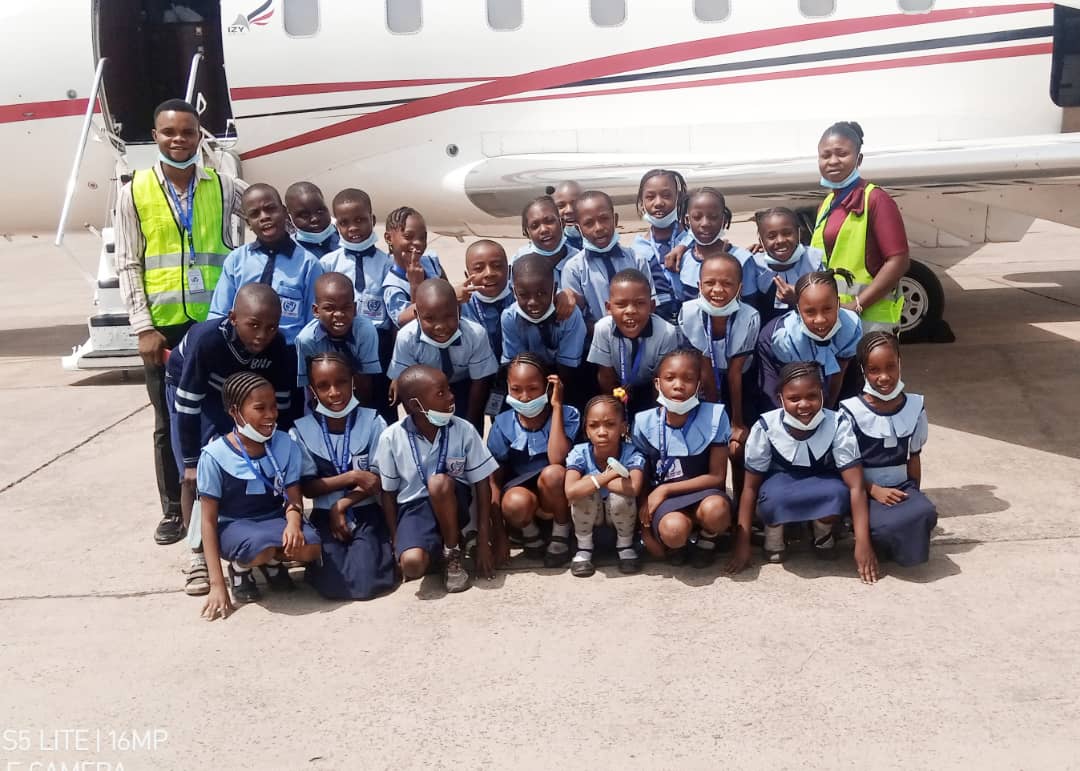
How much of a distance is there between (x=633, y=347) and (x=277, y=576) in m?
1.74

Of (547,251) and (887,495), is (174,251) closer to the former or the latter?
(547,251)

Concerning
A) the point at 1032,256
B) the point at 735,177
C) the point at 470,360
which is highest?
the point at 735,177

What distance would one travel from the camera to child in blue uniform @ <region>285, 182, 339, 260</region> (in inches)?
195

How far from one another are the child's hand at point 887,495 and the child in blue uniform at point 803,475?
0.09 meters

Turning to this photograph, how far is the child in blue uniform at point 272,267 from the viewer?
451 cm

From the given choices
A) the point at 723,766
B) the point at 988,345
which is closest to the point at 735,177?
the point at 988,345

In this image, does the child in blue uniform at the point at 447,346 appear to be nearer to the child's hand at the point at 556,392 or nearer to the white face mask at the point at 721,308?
the child's hand at the point at 556,392

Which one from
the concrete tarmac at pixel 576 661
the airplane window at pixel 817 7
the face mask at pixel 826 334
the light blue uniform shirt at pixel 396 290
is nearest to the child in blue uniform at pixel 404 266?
the light blue uniform shirt at pixel 396 290

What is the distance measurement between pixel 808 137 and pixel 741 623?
16.8 ft

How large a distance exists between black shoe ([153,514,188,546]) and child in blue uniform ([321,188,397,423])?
117 cm

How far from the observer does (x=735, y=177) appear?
736 cm

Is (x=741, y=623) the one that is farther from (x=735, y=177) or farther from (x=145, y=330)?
(x=735, y=177)

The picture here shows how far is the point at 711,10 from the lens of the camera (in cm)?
766

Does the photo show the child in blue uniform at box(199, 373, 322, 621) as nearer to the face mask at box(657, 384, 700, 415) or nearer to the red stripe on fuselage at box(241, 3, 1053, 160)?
the face mask at box(657, 384, 700, 415)
